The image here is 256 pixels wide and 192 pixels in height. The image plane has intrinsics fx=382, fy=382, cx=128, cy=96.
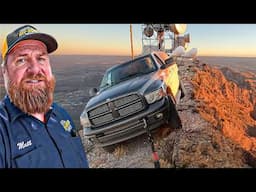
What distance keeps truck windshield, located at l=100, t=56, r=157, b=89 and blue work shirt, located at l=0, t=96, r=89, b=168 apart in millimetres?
1097

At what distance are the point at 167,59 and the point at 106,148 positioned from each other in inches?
37.0

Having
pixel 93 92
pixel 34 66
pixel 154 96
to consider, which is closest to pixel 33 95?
pixel 34 66

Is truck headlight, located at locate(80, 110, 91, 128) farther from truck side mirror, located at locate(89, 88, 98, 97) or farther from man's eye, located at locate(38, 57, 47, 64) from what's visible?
man's eye, located at locate(38, 57, 47, 64)

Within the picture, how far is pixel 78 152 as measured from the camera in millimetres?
2322

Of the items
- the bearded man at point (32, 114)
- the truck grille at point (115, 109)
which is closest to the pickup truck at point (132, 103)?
the truck grille at point (115, 109)

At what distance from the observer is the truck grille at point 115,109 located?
3191mm

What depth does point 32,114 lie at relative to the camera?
2.24 m

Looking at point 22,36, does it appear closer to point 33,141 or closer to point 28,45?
point 28,45

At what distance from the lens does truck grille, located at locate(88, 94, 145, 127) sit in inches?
126

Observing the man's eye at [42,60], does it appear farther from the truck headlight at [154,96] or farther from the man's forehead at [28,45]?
the truck headlight at [154,96]

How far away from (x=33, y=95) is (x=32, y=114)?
0.64ft

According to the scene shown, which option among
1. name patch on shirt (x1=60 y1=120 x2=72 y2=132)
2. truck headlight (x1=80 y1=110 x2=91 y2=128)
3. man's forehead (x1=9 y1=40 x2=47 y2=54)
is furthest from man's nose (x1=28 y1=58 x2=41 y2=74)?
truck headlight (x1=80 y1=110 x2=91 y2=128)
